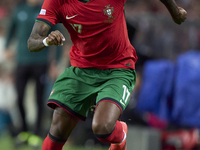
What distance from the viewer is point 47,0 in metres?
4.10

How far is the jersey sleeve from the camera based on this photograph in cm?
399

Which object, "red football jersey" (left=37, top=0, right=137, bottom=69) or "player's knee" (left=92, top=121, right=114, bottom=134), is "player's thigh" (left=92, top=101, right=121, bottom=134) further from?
"red football jersey" (left=37, top=0, right=137, bottom=69)

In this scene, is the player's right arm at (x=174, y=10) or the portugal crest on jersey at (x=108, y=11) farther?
the player's right arm at (x=174, y=10)

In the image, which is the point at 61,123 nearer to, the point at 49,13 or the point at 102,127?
the point at 102,127

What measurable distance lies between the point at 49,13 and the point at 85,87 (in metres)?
0.84

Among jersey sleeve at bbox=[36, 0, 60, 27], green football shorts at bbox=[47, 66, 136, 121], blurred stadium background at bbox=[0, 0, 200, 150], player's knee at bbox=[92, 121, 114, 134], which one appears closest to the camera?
player's knee at bbox=[92, 121, 114, 134]

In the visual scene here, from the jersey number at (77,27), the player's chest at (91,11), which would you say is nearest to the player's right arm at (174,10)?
the player's chest at (91,11)

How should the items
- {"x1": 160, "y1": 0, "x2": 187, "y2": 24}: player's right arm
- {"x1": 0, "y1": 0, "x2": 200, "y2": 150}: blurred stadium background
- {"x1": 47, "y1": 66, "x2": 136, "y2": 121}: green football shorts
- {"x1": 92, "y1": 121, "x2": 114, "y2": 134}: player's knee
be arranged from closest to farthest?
{"x1": 92, "y1": 121, "x2": 114, "y2": 134}: player's knee, {"x1": 47, "y1": 66, "x2": 136, "y2": 121}: green football shorts, {"x1": 160, "y1": 0, "x2": 187, "y2": 24}: player's right arm, {"x1": 0, "y1": 0, "x2": 200, "y2": 150}: blurred stadium background

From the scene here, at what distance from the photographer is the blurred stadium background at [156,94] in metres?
6.79

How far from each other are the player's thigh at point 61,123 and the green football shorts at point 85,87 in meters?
0.07

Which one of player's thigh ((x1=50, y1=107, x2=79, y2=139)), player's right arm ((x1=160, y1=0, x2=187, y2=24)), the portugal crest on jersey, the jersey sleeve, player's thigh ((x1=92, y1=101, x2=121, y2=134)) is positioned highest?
the jersey sleeve

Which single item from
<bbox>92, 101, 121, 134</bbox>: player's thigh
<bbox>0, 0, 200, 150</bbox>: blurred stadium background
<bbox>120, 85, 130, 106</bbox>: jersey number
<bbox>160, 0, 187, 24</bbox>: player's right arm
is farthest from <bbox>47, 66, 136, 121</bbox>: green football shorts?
<bbox>0, 0, 200, 150</bbox>: blurred stadium background

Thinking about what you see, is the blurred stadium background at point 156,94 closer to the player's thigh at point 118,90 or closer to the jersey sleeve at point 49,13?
the player's thigh at point 118,90

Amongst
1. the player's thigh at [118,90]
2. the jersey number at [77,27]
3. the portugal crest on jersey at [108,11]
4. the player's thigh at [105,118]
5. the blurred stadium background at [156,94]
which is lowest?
the blurred stadium background at [156,94]
